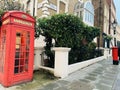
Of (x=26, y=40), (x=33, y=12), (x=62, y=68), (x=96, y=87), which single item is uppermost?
(x=33, y=12)

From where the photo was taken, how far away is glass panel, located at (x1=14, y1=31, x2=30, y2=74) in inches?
220

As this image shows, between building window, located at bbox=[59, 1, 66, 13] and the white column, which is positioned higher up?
building window, located at bbox=[59, 1, 66, 13]

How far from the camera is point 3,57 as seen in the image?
5594mm

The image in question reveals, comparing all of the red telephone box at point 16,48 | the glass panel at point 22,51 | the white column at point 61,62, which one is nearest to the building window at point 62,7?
the white column at point 61,62

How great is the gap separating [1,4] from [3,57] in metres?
8.27

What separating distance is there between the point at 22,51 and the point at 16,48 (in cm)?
31

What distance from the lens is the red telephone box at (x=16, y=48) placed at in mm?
5254

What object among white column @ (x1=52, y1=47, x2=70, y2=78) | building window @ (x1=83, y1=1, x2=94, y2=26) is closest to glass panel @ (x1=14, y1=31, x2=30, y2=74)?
white column @ (x1=52, y1=47, x2=70, y2=78)

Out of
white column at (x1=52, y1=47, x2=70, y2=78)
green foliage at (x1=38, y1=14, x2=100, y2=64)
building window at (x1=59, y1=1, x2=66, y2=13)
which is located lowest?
white column at (x1=52, y1=47, x2=70, y2=78)

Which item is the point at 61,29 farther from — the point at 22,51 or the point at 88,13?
the point at 88,13

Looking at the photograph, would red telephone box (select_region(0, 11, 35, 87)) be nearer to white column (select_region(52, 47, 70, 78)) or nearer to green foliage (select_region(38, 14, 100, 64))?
white column (select_region(52, 47, 70, 78))

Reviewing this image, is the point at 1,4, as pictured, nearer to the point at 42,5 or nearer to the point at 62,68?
the point at 42,5

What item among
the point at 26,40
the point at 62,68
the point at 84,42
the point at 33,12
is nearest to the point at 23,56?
the point at 26,40

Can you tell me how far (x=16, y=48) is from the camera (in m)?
5.55
